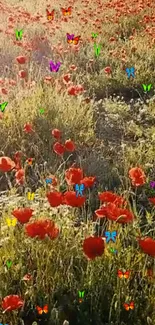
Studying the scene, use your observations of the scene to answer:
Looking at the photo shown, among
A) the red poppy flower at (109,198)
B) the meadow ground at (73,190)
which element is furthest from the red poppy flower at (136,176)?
the red poppy flower at (109,198)

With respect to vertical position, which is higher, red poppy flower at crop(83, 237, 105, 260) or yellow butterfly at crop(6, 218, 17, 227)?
yellow butterfly at crop(6, 218, 17, 227)

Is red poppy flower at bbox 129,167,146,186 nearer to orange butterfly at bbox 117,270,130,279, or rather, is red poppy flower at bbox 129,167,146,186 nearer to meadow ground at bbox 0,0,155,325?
meadow ground at bbox 0,0,155,325

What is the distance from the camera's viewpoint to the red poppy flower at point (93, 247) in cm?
181

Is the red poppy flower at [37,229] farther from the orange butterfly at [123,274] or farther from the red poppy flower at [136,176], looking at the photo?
the red poppy flower at [136,176]

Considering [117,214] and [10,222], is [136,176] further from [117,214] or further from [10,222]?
[10,222]

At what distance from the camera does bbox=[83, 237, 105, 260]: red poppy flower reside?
1.81 metres

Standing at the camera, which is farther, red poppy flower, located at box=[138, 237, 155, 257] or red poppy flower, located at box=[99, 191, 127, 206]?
red poppy flower, located at box=[99, 191, 127, 206]

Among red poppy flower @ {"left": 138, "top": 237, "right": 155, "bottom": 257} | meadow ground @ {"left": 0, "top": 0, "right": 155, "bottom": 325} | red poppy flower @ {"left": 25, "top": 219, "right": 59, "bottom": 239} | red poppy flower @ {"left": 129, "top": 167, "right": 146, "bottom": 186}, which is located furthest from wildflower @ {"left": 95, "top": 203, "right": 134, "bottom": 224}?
red poppy flower @ {"left": 129, "top": 167, "right": 146, "bottom": 186}

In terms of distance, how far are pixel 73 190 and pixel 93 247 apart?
1.04 metres

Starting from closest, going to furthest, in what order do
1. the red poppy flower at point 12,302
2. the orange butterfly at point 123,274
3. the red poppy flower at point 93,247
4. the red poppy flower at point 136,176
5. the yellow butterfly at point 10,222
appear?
the red poppy flower at point 12,302
the red poppy flower at point 93,247
the orange butterfly at point 123,274
the yellow butterfly at point 10,222
the red poppy flower at point 136,176

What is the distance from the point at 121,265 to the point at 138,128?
2.34 m

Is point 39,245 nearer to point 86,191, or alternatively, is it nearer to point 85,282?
point 85,282

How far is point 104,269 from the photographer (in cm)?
210

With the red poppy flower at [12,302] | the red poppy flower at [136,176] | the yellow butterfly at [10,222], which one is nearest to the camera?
the red poppy flower at [12,302]
